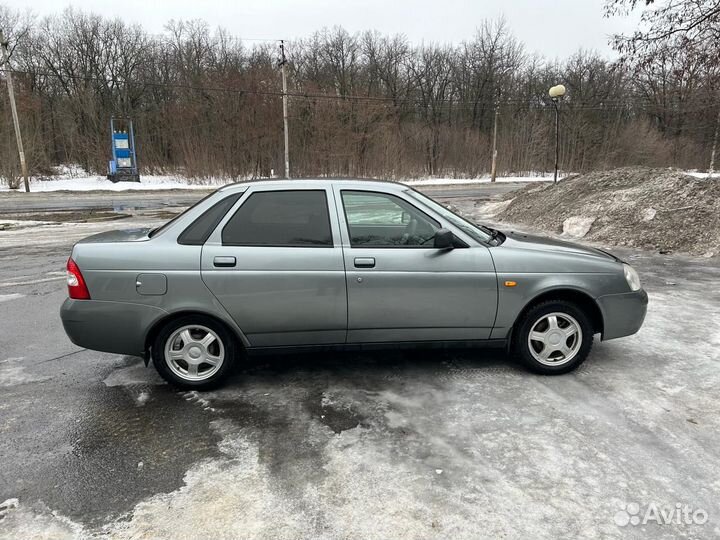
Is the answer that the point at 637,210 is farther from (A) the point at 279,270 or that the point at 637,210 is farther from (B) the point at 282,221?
(A) the point at 279,270

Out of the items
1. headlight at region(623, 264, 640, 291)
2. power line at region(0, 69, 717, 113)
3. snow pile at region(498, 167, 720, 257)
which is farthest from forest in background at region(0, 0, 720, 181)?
headlight at region(623, 264, 640, 291)

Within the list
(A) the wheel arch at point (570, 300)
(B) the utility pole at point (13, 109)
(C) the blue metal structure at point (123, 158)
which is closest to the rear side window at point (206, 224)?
(A) the wheel arch at point (570, 300)

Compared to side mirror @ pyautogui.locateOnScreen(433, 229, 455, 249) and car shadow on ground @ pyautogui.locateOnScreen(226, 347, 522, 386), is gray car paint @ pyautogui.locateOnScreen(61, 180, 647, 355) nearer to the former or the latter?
side mirror @ pyautogui.locateOnScreen(433, 229, 455, 249)

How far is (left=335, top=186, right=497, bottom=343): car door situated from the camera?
3.80 meters

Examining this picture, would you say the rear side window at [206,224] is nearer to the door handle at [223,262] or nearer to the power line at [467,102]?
the door handle at [223,262]

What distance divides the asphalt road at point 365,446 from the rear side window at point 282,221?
3.92 ft

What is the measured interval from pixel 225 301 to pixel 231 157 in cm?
3478

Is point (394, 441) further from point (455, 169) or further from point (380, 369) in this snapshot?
point (455, 169)

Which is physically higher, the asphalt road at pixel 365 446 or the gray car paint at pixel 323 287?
the gray car paint at pixel 323 287

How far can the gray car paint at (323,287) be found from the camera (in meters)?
3.66

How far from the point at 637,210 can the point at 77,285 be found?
1194cm

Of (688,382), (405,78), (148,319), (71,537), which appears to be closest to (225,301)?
(148,319)

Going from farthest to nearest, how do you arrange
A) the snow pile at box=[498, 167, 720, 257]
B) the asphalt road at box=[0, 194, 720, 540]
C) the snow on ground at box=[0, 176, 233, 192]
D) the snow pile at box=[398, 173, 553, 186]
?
the snow pile at box=[398, 173, 553, 186]
the snow on ground at box=[0, 176, 233, 192]
the snow pile at box=[498, 167, 720, 257]
the asphalt road at box=[0, 194, 720, 540]

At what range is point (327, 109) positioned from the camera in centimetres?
3812
